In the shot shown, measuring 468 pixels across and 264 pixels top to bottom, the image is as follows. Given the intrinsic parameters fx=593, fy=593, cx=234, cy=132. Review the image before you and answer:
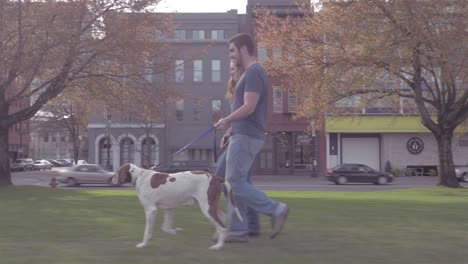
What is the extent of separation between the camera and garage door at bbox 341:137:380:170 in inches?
1925

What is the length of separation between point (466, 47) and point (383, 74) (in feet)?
12.9

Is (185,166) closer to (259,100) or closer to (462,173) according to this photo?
(462,173)

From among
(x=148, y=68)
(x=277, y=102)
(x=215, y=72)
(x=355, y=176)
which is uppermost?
(x=215, y=72)

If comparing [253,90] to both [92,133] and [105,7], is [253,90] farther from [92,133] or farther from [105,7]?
[92,133]

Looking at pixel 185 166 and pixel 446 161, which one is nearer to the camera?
pixel 446 161

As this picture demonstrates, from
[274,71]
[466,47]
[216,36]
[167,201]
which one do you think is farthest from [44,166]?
[167,201]

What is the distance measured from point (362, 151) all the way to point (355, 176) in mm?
13633

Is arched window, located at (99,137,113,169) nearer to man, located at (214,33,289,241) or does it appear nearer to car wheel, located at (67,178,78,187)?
car wheel, located at (67,178,78,187)

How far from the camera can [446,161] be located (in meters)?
24.9

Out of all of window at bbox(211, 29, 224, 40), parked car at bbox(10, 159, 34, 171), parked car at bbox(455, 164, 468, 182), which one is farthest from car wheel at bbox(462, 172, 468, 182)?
parked car at bbox(10, 159, 34, 171)

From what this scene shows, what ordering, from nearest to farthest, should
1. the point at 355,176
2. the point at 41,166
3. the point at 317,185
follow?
the point at 317,185 < the point at 355,176 < the point at 41,166

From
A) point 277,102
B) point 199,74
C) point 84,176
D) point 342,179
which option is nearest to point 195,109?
point 199,74

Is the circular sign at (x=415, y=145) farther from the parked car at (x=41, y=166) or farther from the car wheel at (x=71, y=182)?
the parked car at (x=41, y=166)

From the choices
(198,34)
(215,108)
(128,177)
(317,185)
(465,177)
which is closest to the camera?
(128,177)
